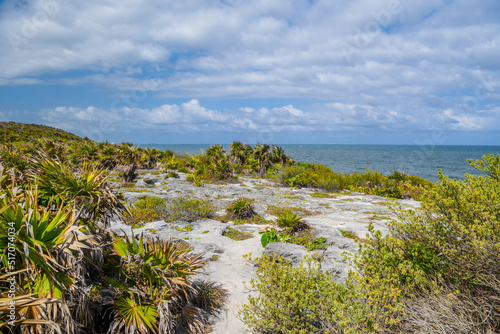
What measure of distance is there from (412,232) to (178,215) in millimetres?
7642

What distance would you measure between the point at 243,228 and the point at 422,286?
19.8 feet

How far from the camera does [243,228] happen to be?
29.9ft

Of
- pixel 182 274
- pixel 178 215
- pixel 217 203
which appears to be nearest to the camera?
pixel 182 274

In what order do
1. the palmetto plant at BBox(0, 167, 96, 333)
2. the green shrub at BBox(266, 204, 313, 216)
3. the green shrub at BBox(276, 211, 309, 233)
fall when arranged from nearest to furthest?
the palmetto plant at BBox(0, 167, 96, 333) → the green shrub at BBox(276, 211, 309, 233) → the green shrub at BBox(266, 204, 313, 216)

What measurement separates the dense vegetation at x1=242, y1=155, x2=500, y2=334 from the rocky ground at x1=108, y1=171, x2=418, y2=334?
1181mm

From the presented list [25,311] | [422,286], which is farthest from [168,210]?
[422,286]

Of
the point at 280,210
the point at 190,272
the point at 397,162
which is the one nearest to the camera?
the point at 190,272

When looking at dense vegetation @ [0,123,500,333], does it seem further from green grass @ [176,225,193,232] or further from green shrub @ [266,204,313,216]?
green shrub @ [266,204,313,216]

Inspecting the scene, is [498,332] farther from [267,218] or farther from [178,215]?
[178,215]

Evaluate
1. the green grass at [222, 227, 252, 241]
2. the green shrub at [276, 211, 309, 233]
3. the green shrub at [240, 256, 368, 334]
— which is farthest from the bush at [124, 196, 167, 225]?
the green shrub at [240, 256, 368, 334]

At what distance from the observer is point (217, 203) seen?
12.2 m

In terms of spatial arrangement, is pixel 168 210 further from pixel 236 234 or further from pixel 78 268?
pixel 78 268

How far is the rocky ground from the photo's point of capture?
5707 mm

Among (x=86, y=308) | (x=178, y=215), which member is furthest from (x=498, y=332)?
(x=178, y=215)
